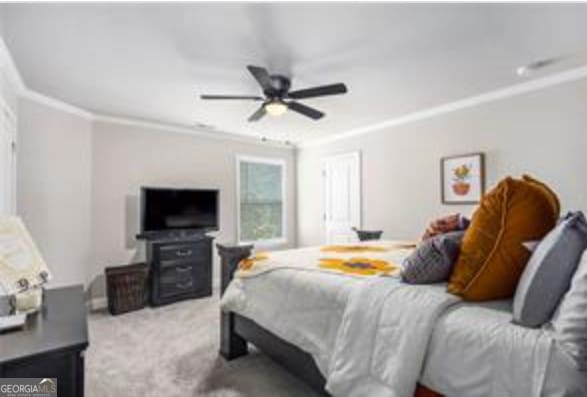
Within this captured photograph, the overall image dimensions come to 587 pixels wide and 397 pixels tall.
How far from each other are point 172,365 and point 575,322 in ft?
8.43

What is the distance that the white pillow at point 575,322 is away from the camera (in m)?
1.03

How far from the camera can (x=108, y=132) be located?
427 cm

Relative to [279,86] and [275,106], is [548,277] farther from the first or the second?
[279,86]

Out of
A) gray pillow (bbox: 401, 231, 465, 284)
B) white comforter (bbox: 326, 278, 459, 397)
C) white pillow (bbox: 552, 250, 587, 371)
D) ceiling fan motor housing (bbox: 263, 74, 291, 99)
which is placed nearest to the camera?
white pillow (bbox: 552, 250, 587, 371)

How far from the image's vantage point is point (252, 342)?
8.22 feet

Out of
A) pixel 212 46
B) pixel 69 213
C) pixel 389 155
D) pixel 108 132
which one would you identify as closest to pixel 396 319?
pixel 212 46

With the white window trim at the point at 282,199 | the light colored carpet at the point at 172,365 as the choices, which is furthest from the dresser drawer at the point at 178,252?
the white window trim at the point at 282,199

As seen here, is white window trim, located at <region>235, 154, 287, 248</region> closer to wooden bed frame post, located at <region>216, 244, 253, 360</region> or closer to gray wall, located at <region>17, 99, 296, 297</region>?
gray wall, located at <region>17, 99, 296, 297</region>

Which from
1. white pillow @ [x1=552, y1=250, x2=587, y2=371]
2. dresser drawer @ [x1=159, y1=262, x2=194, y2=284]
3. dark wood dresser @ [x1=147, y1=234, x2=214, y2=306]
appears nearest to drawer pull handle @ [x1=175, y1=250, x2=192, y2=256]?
dark wood dresser @ [x1=147, y1=234, x2=214, y2=306]

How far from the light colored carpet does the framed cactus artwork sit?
2786 millimetres

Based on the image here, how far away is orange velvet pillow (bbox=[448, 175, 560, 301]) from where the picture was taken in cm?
142

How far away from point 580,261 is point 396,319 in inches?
28.9

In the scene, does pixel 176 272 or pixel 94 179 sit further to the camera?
pixel 176 272

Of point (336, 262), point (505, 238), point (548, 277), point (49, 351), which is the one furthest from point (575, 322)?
point (49, 351)
